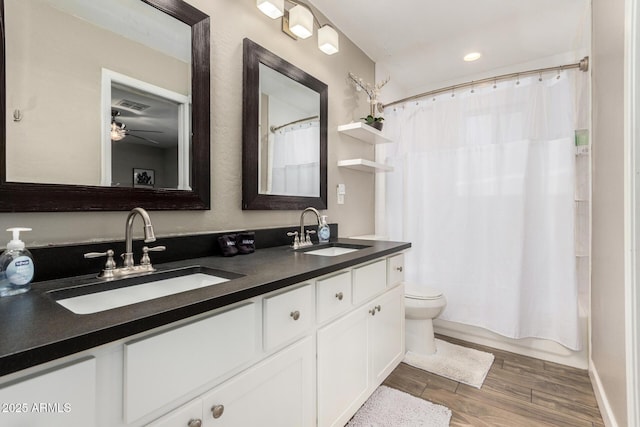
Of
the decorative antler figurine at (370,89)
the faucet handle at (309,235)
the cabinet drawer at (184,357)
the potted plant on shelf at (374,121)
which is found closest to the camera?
the cabinet drawer at (184,357)

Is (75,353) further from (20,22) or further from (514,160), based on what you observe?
(514,160)

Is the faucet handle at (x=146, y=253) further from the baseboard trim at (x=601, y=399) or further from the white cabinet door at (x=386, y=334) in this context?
the baseboard trim at (x=601, y=399)

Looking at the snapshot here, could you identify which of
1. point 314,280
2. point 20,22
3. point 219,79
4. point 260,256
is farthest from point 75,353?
point 219,79

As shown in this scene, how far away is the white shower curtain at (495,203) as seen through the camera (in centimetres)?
204

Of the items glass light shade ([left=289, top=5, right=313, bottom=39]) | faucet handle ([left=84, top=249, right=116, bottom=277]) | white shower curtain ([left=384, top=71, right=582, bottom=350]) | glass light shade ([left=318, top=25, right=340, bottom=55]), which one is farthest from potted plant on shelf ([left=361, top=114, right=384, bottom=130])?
faucet handle ([left=84, top=249, right=116, bottom=277])

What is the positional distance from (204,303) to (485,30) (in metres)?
2.63

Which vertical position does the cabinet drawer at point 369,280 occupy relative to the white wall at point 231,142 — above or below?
below

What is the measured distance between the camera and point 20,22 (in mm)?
901

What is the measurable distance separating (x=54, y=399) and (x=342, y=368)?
41.8 inches

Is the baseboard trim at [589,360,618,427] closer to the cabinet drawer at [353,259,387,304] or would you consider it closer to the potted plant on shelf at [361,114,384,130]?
the cabinet drawer at [353,259,387,304]

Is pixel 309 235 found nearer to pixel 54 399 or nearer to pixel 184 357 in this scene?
pixel 184 357

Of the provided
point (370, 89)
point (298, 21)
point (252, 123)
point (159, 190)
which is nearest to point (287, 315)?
point (159, 190)

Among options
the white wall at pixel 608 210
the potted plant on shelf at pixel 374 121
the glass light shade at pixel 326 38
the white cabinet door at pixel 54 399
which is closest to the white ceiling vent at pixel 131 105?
the white cabinet door at pixel 54 399

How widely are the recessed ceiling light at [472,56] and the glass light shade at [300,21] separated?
1.57 meters
